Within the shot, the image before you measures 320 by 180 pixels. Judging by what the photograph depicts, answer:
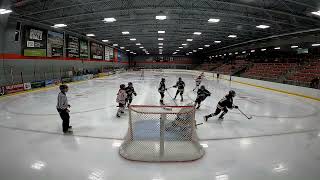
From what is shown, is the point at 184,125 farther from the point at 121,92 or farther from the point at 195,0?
the point at 195,0

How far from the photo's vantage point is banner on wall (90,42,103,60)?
96.9 ft

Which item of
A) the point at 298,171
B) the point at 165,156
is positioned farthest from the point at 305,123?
the point at 165,156

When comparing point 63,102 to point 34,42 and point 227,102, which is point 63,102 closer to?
point 227,102

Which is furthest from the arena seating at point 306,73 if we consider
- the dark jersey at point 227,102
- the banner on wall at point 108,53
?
the banner on wall at point 108,53

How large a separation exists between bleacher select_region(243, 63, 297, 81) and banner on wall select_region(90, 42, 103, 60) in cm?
2104

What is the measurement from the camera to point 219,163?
435cm

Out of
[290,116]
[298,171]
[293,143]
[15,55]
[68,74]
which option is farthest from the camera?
[68,74]

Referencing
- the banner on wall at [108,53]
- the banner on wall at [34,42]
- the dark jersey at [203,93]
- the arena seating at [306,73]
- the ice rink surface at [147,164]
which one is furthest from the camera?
the banner on wall at [108,53]

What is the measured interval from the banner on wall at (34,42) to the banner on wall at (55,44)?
60 cm

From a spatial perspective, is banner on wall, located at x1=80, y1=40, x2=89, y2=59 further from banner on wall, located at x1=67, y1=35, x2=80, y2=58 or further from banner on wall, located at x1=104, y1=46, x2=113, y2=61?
banner on wall, located at x1=104, y1=46, x2=113, y2=61

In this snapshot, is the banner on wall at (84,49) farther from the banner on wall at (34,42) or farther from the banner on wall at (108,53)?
the banner on wall at (108,53)

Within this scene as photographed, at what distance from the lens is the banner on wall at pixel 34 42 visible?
16.2m

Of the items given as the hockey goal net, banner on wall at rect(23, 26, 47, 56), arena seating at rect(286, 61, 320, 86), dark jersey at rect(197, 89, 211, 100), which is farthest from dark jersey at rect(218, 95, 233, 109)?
banner on wall at rect(23, 26, 47, 56)

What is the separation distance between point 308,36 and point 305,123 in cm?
1607
